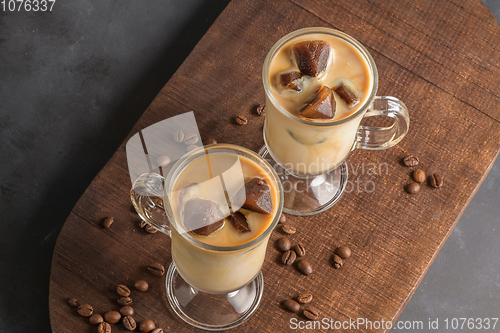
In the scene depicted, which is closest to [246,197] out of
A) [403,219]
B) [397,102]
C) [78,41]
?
[397,102]

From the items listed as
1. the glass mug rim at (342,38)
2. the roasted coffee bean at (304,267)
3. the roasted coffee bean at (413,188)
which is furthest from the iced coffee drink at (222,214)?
the roasted coffee bean at (413,188)

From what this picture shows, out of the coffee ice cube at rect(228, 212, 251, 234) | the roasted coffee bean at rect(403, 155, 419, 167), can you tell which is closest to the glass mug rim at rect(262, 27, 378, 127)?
the coffee ice cube at rect(228, 212, 251, 234)

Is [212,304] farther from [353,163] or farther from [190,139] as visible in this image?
[353,163]

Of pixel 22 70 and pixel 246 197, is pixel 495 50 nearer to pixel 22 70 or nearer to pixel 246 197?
pixel 246 197

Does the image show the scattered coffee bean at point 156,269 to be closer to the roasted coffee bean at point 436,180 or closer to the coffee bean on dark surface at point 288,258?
the coffee bean on dark surface at point 288,258

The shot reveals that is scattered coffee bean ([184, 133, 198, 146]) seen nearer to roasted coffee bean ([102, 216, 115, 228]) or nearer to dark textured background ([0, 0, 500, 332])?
roasted coffee bean ([102, 216, 115, 228])

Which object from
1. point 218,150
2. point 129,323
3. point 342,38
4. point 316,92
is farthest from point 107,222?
point 342,38
